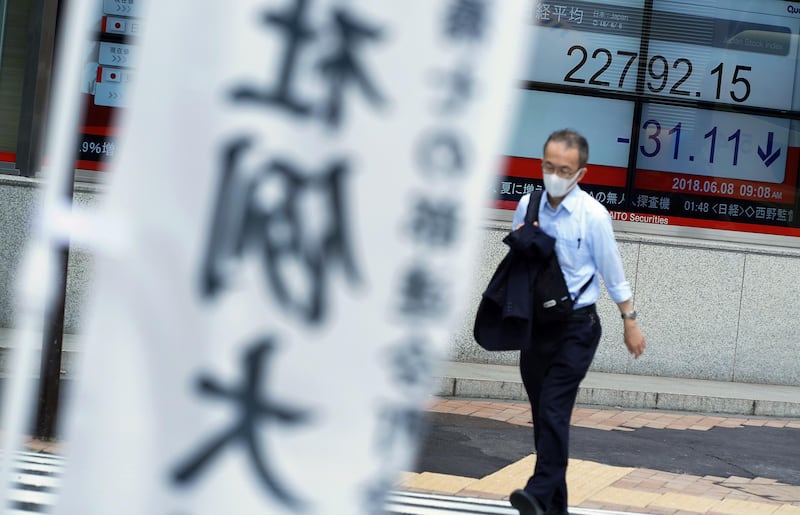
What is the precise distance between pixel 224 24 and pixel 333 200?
289mm

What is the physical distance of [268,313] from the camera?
1669mm

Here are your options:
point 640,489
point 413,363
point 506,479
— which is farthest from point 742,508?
point 413,363

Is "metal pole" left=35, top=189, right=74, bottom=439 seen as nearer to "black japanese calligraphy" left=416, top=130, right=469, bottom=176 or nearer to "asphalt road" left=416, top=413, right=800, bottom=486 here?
"asphalt road" left=416, top=413, right=800, bottom=486

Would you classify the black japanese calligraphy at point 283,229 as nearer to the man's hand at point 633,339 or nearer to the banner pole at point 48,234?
the banner pole at point 48,234

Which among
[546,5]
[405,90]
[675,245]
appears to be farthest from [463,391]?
[405,90]

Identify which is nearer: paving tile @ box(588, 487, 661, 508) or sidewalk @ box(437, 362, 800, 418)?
paving tile @ box(588, 487, 661, 508)

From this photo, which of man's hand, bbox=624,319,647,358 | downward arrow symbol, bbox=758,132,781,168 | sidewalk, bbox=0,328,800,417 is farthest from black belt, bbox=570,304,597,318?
downward arrow symbol, bbox=758,132,781,168

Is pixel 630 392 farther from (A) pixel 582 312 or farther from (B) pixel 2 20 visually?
(B) pixel 2 20

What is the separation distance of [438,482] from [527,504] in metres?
1.21

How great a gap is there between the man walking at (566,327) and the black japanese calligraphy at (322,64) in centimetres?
363

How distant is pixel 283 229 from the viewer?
1664 mm

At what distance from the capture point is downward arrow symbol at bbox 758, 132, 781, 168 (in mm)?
11356

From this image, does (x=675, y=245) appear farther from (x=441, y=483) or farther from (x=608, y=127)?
(x=441, y=483)

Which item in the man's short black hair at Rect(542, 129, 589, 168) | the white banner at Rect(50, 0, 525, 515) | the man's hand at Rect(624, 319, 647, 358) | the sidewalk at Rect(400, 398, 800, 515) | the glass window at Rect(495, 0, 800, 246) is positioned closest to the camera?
the white banner at Rect(50, 0, 525, 515)
